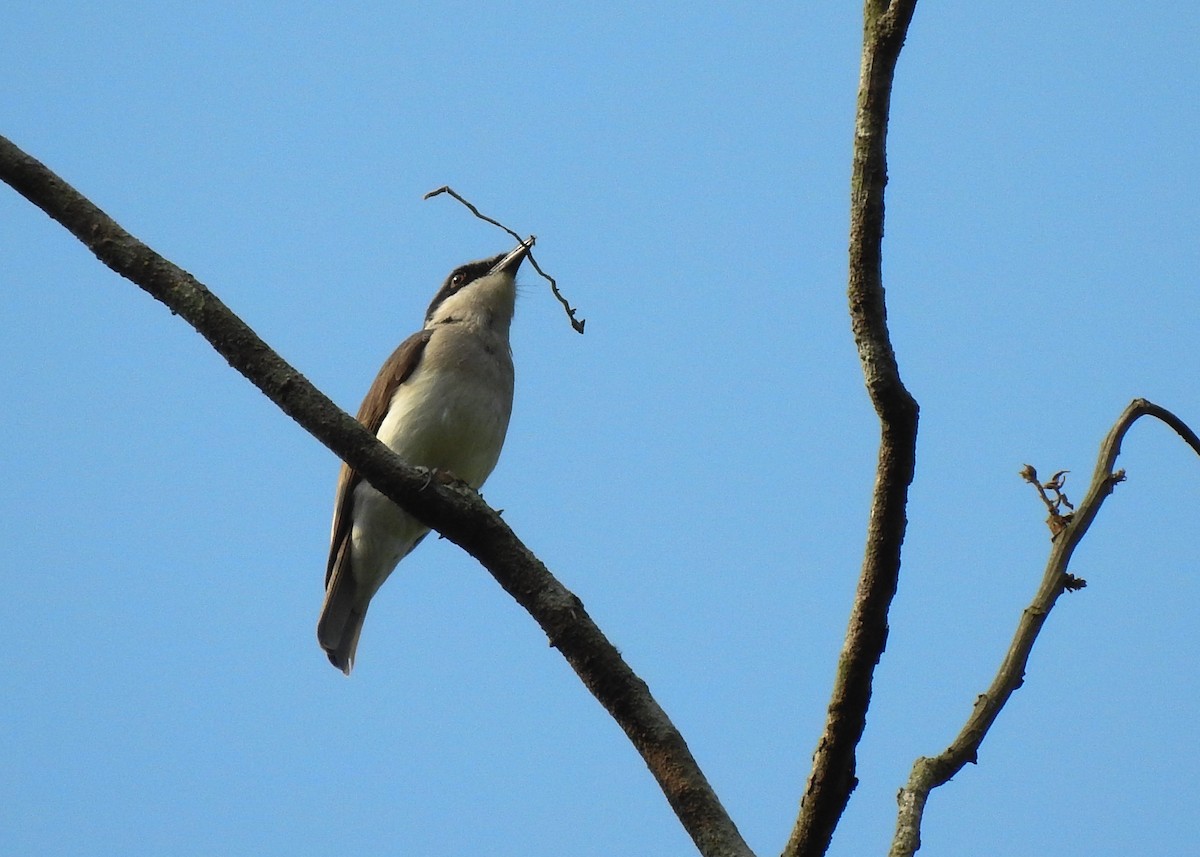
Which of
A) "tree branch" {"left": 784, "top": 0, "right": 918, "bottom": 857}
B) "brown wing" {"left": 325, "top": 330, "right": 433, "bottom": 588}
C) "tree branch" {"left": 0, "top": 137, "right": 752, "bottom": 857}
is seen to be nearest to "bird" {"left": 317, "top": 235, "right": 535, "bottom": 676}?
"brown wing" {"left": 325, "top": 330, "right": 433, "bottom": 588}

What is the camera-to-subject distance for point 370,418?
26.7 feet

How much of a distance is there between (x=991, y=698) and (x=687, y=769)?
A: 864mm

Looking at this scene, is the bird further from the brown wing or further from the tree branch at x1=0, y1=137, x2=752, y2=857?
the tree branch at x1=0, y1=137, x2=752, y2=857

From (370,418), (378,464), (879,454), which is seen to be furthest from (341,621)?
(879,454)

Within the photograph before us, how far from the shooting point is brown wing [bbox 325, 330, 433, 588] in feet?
26.2

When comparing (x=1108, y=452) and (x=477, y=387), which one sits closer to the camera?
(x=1108, y=452)

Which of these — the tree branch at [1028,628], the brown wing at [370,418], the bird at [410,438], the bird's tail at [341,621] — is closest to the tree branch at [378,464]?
the tree branch at [1028,628]

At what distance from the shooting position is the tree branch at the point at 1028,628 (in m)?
3.35

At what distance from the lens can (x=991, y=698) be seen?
11.2 ft

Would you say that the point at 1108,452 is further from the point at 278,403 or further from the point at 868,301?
the point at 278,403

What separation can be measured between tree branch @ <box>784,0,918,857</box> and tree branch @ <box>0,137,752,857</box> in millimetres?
428

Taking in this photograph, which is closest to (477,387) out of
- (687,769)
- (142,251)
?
Answer: (142,251)

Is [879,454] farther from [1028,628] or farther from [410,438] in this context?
[410,438]

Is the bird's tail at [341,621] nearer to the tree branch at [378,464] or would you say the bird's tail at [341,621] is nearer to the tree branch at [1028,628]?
the tree branch at [378,464]
